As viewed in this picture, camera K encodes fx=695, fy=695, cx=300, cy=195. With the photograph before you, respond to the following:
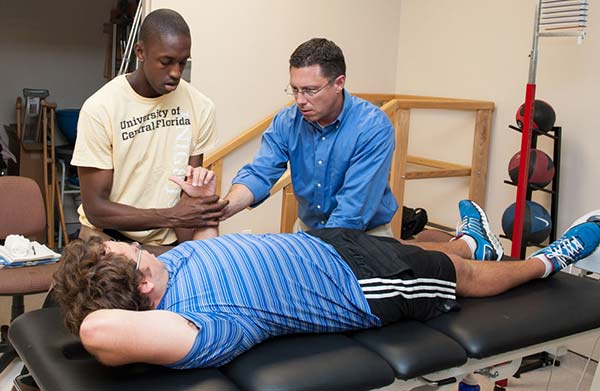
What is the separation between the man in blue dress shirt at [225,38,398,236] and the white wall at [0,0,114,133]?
3254 mm

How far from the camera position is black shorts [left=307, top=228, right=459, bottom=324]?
6.61 ft

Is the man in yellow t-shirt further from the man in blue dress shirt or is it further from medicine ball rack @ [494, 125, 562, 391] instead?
medicine ball rack @ [494, 125, 562, 391]

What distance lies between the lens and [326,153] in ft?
Result: 8.36

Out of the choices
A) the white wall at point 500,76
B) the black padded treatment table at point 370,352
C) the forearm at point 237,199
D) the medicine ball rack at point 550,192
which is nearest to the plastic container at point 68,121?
the white wall at point 500,76

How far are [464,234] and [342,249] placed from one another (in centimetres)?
72

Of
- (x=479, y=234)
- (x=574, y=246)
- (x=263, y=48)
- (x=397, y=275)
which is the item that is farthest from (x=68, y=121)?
(x=574, y=246)

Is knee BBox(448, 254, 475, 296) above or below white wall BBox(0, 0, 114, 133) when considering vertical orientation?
below

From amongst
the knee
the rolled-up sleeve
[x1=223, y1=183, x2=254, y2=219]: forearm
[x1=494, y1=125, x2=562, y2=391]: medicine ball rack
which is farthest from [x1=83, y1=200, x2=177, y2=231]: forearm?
[x1=494, y1=125, x2=562, y2=391]: medicine ball rack

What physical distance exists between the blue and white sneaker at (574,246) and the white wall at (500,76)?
1072 mm

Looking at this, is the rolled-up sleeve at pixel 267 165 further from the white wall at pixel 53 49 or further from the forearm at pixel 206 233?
the white wall at pixel 53 49

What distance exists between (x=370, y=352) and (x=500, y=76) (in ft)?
8.79

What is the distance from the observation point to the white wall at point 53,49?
5.19 meters

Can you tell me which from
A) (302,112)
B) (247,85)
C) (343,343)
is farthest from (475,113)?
(343,343)

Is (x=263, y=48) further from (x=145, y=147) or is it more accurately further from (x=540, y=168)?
(x=145, y=147)
